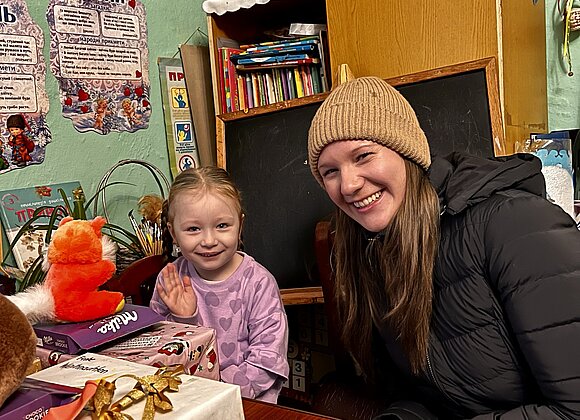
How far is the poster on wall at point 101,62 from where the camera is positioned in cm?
181

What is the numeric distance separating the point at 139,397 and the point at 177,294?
2.26 feet

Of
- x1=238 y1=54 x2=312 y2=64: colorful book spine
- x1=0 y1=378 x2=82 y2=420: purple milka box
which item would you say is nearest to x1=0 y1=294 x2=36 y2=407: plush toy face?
x1=0 y1=378 x2=82 y2=420: purple milka box

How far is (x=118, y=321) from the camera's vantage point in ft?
3.29

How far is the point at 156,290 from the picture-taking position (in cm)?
139

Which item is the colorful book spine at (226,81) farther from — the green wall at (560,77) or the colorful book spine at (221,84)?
the green wall at (560,77)

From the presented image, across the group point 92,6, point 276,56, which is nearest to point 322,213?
point 276,56

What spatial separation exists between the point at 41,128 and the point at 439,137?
46.7 inches

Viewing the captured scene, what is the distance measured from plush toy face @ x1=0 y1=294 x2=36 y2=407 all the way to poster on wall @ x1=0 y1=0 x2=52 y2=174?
3.60ft

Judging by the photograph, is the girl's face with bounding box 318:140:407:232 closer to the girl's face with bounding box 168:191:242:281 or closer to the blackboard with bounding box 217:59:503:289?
the girl's face with bounding box 168:191:242:281

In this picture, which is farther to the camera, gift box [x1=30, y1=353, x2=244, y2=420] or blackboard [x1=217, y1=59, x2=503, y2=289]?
blackboard [x1=217, y1=59, x2=503, y2=289]

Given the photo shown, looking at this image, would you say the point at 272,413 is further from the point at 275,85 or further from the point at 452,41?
the point at 275,85

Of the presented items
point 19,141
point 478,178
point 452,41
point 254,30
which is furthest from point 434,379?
point 254,30

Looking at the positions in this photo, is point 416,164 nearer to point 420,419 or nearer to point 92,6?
point 420,419

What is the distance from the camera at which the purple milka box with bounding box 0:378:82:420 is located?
624 millimetres
